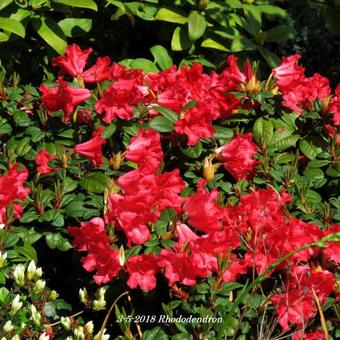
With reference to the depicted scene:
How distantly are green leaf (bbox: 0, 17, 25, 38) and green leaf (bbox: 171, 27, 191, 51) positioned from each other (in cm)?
81

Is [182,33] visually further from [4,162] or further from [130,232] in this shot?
[130,232]

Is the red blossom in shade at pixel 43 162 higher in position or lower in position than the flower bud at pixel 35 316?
higher

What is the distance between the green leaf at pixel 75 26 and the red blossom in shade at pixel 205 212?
1661mm

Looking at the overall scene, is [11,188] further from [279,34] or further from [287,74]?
[279,34]

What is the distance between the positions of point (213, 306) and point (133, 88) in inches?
34.3

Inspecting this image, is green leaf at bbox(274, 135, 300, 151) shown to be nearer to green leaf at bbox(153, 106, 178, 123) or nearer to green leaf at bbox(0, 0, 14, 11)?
green leaf at bbox(153, 106, 178, 123)

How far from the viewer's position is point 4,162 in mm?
2684

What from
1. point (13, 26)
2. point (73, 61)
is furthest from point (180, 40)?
point (73, 61)

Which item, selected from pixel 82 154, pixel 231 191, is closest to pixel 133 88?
pixel 82 154

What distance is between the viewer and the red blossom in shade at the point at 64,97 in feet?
8.73

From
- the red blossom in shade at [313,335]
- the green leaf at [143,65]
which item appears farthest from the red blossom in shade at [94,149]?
the green leaf at [143,65]

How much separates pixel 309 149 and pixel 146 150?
0.71m

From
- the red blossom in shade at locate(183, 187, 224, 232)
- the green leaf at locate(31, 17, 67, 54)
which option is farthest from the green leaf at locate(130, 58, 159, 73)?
the red blossom in shade at locate(183, 187, 224, 232)

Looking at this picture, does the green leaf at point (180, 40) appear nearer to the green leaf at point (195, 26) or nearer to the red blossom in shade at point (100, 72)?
the green leaf at point (195, 26)
